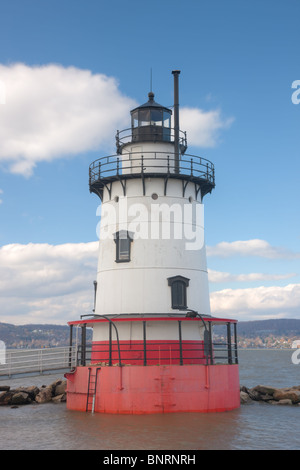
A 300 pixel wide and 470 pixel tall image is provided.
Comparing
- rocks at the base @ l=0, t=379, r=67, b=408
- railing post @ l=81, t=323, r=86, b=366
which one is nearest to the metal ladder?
railing post @ l=81, t=323, r=86, b=366

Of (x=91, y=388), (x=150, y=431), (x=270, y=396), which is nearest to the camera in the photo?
(x=150, y=431)

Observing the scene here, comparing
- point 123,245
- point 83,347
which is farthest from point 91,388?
point 123,245

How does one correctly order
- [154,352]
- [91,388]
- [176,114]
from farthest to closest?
[176,114] → [154,352] → [91,388]

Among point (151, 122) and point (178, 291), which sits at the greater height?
point (151, 122)

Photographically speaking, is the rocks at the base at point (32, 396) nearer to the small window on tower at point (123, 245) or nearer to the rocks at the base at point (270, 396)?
the small window on tower at point (123, 245)

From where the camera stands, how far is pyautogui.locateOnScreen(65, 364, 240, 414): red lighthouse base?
21.9 metres

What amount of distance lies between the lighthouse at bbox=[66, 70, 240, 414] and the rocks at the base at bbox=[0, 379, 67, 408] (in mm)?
3894

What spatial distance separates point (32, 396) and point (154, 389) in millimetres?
8861

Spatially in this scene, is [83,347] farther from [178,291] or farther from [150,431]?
[150,431]

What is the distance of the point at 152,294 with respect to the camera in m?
25.4

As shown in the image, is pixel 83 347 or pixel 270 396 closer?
pixel 83 347

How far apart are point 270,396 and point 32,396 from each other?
11.9 meters

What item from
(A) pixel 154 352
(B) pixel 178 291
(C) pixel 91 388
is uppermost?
(B) pixel 178 291
